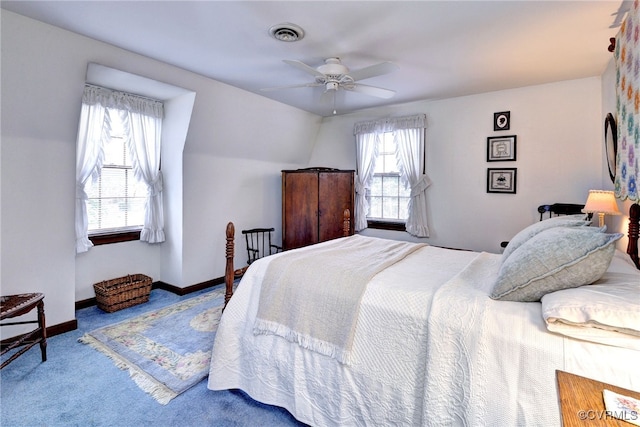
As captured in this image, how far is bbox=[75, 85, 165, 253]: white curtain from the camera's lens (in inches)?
129

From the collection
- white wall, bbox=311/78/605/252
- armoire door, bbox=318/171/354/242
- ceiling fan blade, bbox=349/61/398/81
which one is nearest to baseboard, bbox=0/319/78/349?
armoire door, bbox=318/171/354/242

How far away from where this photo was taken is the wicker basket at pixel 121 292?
3.32 metres

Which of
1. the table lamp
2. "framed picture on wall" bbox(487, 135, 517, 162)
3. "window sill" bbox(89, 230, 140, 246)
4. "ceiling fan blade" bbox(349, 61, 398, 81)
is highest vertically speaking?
"ceiling fan blade" bbox(349, 61, 398, 81)

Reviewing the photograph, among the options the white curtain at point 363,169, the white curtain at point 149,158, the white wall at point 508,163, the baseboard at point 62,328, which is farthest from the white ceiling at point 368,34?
the baseboard at point 62,328

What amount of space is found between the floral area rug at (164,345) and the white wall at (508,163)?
2.84 meters

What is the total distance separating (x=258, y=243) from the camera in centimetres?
489

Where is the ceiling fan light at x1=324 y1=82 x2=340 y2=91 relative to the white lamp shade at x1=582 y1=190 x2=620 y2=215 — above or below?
above

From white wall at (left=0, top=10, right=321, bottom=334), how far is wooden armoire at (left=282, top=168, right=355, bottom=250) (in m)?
0.85

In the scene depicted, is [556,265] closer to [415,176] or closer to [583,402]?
[583,402]

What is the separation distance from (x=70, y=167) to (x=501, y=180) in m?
4.62

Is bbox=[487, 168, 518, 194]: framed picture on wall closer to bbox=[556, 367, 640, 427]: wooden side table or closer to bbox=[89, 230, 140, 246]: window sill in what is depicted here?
bbox=[556, 367, 640, 427]: wooden side table

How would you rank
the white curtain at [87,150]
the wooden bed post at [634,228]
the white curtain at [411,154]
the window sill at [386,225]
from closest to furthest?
the wooden bed post at [634,228]
the white curtain at [87,150]
the white curtain at [411,154]
the window sill at [386,225]

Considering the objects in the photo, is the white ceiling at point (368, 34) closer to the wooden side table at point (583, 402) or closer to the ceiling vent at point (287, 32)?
the ceiling vent at point (287, 32)

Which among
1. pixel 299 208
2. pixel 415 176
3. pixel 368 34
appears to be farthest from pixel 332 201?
pixel 368 34
